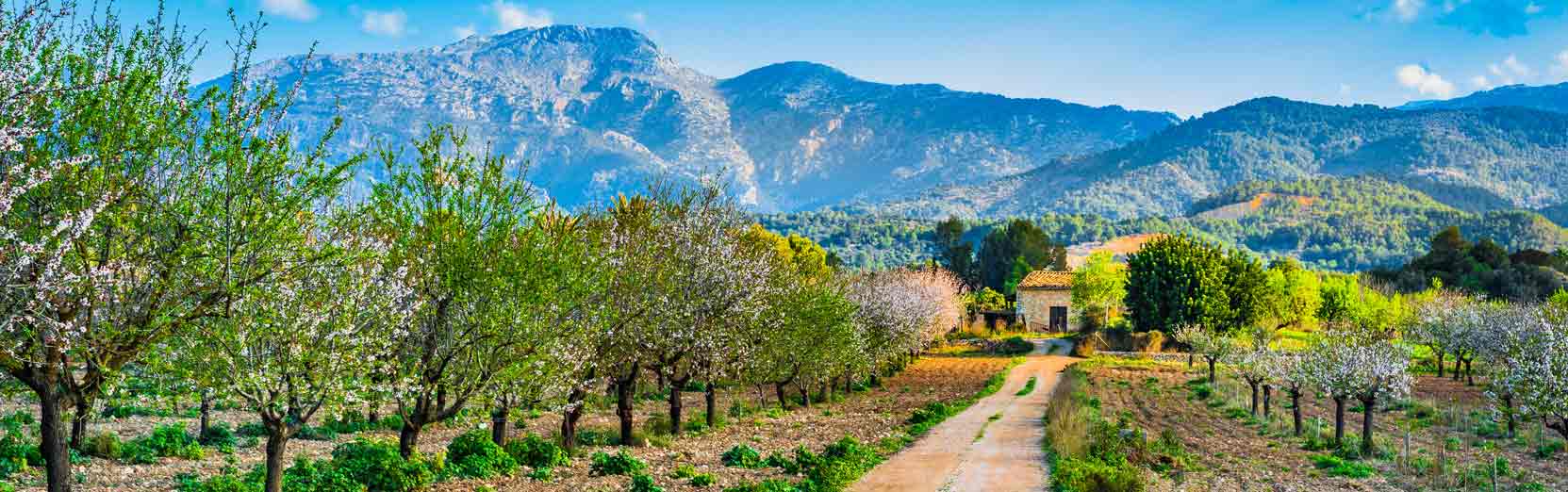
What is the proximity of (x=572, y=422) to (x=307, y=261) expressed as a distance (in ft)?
41.1

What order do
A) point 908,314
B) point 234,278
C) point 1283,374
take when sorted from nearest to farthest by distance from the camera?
1. point 234,278
2. point 1283,374
3. point 908,314

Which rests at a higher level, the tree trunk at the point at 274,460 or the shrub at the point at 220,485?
the tree trunk at the point at 274,460

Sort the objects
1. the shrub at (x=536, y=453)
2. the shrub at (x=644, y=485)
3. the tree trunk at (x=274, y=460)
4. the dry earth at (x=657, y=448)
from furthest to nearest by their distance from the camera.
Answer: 1. the shrub at (x=536, y=453)
2. the shrub at (x=644, y=485)
3. the dry earth at (x=657, y=448)
4. the tree trunk at (x=274, y=460)

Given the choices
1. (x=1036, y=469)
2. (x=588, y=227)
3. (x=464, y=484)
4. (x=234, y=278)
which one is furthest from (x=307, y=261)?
(x=1036, y=469)

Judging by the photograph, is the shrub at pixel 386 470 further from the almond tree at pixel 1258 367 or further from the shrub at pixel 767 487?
the almond tree at pixel 1258 367

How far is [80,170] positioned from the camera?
472 inches

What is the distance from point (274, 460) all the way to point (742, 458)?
12.7 meters

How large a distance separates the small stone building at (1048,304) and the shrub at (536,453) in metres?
95.5

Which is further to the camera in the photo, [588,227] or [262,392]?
[588,227]

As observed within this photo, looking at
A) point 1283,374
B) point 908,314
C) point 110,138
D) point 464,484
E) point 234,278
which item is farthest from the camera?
point 908,314

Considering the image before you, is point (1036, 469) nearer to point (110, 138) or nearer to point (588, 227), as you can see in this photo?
point (588, 227)

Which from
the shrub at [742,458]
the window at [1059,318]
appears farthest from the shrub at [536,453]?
the window at [1059,318]

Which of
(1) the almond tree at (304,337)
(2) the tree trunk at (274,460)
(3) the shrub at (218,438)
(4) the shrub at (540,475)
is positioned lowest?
(4) the shrub at (540,475)

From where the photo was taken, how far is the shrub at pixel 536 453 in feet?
74.3
